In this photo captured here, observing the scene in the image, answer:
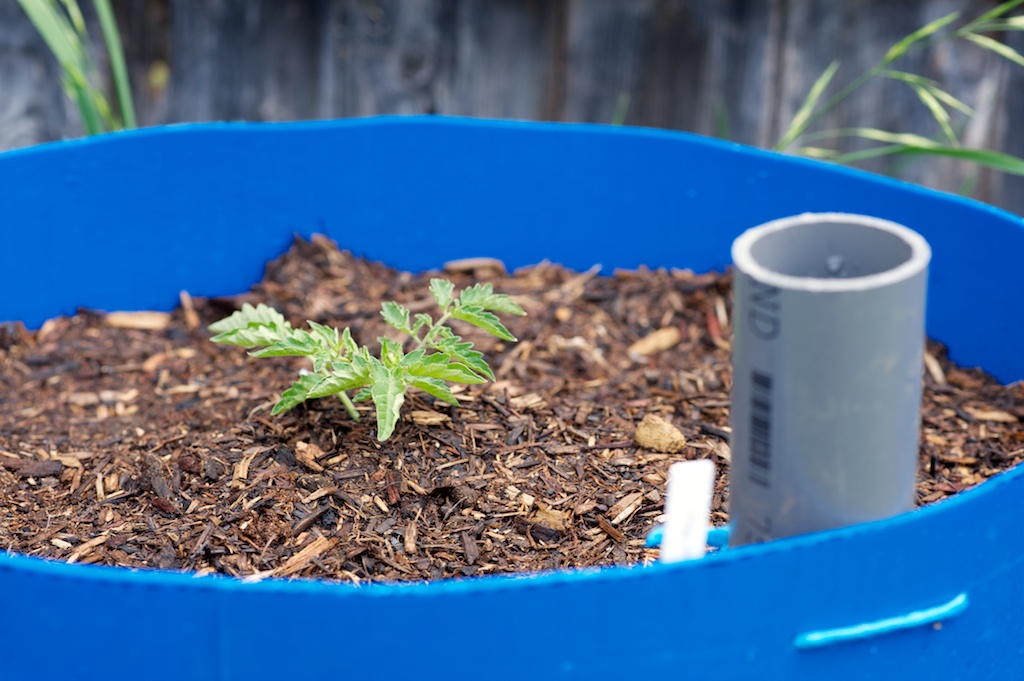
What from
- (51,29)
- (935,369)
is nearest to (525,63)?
(51,29)

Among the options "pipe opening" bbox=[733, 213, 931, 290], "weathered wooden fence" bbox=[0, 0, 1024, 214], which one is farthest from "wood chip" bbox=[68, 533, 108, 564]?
"weathered wooden fence" bbox=[0, 0, 1024, 214]

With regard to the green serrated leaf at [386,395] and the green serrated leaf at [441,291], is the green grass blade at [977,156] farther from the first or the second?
the green serrated leaf at [386,395]

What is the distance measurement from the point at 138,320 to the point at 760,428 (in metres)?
1.17

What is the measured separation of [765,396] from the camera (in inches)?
32.3

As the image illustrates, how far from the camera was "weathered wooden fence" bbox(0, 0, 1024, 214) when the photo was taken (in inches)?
102

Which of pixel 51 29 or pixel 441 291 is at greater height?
pixel 51 29

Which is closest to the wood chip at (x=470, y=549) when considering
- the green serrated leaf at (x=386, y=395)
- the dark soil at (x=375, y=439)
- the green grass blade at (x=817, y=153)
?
the dark soil at (x=375, y=439)

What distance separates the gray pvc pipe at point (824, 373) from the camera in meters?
0.78

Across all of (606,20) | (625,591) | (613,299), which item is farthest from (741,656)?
(606,20)

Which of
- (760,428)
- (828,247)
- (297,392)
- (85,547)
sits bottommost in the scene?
(85,547)

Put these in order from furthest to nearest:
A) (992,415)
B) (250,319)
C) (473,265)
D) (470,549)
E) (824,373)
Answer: (473,265), (992,415), (250,319), (470,549), (824,373)

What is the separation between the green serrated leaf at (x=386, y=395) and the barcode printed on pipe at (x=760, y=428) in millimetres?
437

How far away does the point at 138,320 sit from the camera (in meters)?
1.76

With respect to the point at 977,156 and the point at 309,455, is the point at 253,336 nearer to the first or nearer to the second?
the point at 309,455
